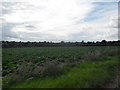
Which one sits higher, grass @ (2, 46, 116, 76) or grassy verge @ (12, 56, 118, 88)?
grassy verge @ (12, 56, 118, 88)

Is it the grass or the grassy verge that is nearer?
the grassy verge

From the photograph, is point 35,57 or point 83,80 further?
point 35,57

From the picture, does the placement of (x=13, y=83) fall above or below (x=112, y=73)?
below

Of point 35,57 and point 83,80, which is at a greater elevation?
point 83,80

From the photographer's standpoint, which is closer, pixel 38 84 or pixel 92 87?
pixel 92 87

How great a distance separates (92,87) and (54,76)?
8.64ft

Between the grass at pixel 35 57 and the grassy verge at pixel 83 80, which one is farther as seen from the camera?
the grass at pixel 35 57

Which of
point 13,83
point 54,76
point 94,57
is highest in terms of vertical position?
point 94,57

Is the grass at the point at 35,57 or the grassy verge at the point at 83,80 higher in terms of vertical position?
the grassy verge at the point at 83,80

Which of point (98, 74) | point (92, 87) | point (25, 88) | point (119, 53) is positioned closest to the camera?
point (92, 87)

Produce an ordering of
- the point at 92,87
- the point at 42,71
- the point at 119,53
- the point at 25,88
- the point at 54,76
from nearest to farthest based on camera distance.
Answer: the point at 92,87 → the point at 25,88 → the point at 54,76 → the point at 42,71 → the point at 119,53

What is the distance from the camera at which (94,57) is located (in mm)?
11656

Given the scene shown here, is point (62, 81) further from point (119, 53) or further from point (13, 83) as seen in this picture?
point (119, 53)

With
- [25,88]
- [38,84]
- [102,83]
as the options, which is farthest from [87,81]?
[25,88]
